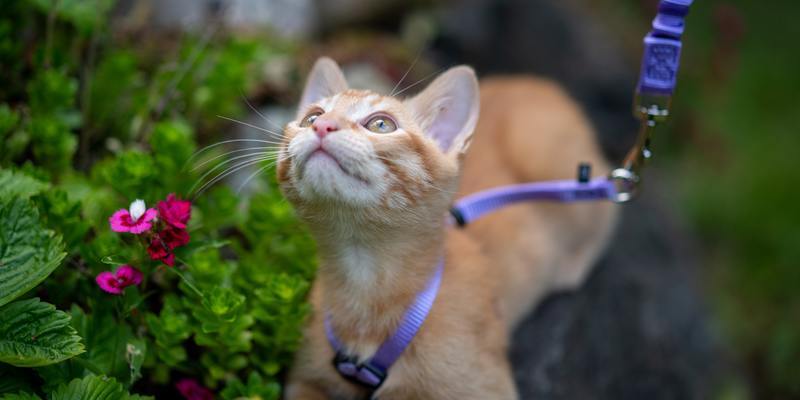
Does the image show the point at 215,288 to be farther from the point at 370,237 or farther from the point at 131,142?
the point at 131,142

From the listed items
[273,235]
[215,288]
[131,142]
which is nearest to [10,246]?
[215,288]

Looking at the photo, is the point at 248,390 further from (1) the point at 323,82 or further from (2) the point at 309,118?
(1) the point at 323,82

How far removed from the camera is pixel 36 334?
1830 mm

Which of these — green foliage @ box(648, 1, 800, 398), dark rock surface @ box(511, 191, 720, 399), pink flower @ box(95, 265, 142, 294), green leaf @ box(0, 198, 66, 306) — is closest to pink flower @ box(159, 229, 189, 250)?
pink flower @ box(95, 265, 142, 294)

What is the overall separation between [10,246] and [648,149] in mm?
2058

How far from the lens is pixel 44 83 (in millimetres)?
2793

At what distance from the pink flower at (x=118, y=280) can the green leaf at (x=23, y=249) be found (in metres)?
0.14

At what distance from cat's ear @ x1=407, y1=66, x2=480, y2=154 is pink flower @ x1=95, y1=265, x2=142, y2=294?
1010 millimetres

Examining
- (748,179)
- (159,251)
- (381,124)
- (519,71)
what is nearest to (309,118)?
(381,124)

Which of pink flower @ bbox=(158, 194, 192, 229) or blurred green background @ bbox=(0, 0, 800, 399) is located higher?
pink flower @ bbox=(158, 194, 192, 229)

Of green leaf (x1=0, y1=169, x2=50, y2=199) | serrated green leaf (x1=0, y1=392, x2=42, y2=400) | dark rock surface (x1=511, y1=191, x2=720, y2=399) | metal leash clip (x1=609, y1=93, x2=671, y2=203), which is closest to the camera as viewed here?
serrated green leaf (x1=0, y1=392, x2=42, y2=400)

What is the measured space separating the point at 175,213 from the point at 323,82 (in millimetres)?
766

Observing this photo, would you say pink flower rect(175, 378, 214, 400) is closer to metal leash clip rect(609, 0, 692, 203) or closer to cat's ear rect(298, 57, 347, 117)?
cat's ear rect(298, 57, 347, 117)

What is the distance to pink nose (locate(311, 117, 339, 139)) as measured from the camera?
1901 millimetres
